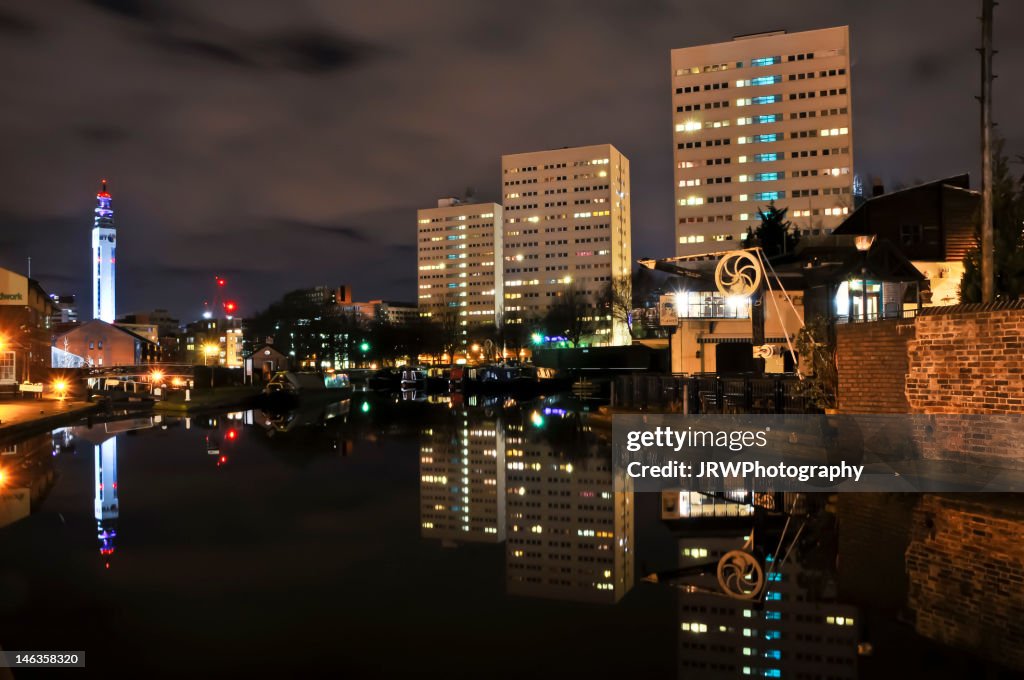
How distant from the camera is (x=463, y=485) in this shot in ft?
51.5

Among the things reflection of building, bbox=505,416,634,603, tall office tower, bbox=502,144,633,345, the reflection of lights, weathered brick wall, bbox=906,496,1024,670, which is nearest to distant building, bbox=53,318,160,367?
the reflection of lights

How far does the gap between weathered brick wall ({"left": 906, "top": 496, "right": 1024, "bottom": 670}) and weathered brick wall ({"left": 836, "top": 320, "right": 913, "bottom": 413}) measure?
364cm

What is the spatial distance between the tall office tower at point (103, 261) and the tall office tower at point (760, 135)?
11568 cm

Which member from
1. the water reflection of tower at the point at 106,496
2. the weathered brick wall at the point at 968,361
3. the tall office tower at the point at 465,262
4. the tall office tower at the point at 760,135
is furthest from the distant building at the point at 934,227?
the tall office tower at the point at 465,262

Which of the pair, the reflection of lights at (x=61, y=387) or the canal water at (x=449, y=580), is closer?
the canal water at (x=449, y=580)

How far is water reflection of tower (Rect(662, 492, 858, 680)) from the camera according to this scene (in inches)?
239

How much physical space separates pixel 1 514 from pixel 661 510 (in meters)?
10.9

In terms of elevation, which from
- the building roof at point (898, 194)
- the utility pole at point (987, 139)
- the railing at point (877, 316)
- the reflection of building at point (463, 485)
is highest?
the building roof at point (898, 194)

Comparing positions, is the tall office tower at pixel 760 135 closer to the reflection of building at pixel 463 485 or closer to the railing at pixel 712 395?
the railing at pixel 712 395

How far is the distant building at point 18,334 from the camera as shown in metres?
43.0

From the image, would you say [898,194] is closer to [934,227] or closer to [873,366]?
[934,227]

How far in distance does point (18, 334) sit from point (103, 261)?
415 feet

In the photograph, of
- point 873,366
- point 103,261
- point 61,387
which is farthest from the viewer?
point 103,261

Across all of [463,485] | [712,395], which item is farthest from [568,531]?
[712,395]
